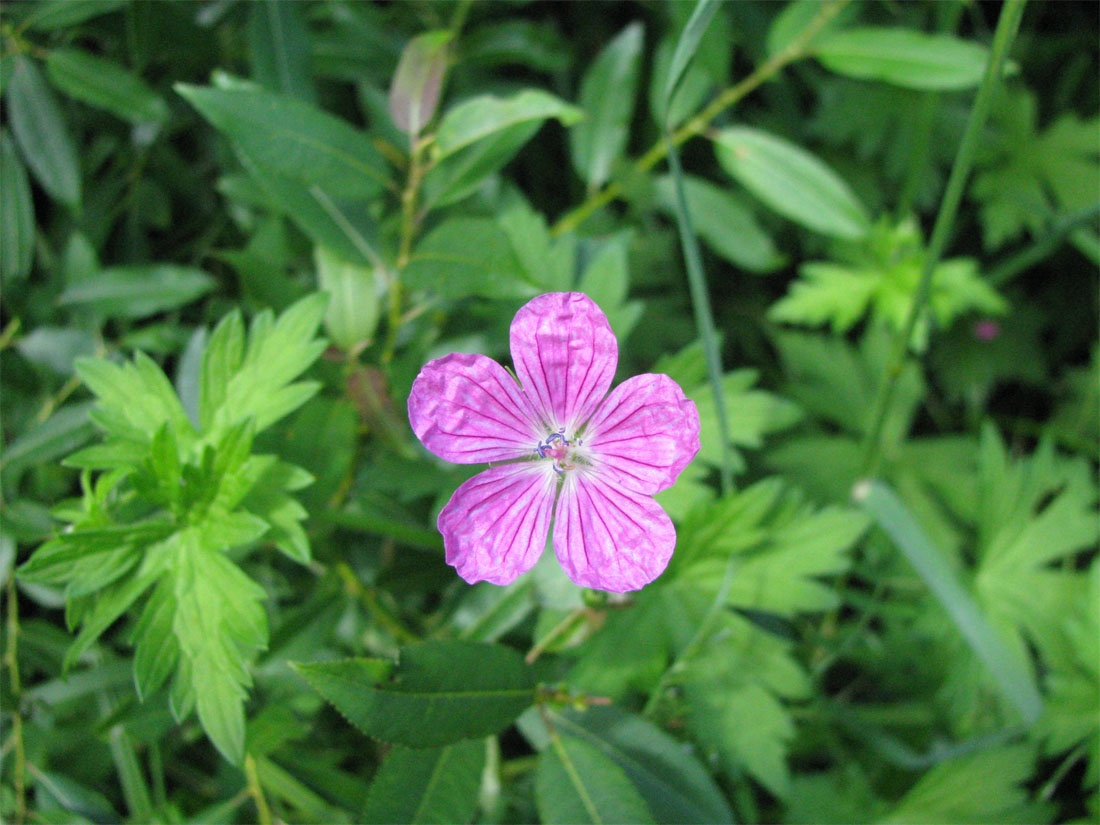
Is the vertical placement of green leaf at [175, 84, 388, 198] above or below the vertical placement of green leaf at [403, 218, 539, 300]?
above

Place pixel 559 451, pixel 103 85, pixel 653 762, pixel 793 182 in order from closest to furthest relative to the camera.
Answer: pixel 559 451
pixel 653 762
pixel 103 85
pixel 793 182

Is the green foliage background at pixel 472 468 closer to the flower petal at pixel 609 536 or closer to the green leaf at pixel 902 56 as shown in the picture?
the green leaf at pixel 902 56

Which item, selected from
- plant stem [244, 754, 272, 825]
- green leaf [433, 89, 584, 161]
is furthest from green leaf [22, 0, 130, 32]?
plant stem [244, 754, 272, 825]

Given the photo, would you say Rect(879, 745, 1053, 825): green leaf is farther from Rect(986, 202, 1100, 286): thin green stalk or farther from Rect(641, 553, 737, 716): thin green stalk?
Rect(986, 202, 1100, 286): thin green stalk

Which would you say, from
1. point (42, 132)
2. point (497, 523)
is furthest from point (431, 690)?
point (42, 132)

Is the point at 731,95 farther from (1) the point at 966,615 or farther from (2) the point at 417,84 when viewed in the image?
(1) the point at 966,615

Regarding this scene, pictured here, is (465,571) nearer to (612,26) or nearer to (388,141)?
(388,141)

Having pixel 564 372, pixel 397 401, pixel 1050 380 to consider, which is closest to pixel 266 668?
pixel 397 401

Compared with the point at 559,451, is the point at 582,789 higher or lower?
lower
